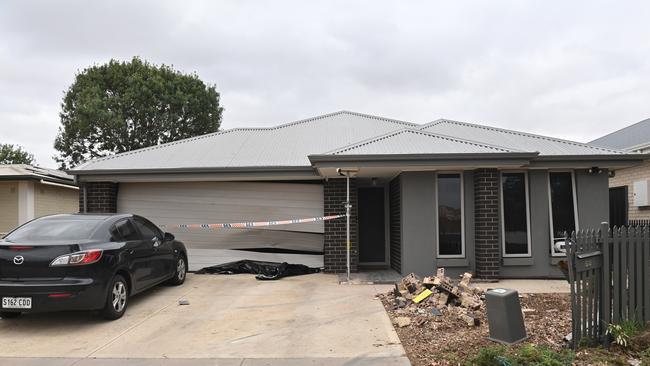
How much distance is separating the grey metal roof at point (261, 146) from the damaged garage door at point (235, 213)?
0.63 meters

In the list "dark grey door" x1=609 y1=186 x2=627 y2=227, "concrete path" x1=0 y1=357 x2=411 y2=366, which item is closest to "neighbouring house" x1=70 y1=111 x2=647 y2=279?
"concrete path" x1=0 y1=357 x2=411 y2=366

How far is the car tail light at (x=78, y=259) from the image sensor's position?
6.14 m

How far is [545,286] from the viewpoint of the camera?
29.1 ft

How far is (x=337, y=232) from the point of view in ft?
34.9

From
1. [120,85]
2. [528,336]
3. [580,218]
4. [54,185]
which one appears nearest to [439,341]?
[528,336]

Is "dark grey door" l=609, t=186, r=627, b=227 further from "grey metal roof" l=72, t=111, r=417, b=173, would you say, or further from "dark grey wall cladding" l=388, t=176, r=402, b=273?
"dark grey wall cladding" l=388, t=176, r=402, b=273

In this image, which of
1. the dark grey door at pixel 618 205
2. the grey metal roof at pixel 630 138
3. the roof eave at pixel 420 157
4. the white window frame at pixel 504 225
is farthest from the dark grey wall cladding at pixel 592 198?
the dark grey door at pixel 618 205

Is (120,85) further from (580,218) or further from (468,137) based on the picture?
(580,218)

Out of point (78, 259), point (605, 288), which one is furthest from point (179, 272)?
point (605, 288)

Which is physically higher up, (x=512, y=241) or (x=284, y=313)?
(x=512, y=241)

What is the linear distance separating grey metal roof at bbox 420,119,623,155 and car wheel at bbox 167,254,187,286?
6.22 metres

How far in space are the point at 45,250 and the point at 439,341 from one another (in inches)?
199

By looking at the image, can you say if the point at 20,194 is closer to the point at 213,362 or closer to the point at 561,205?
the point at 213,362

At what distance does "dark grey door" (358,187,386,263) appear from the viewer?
12.2 metres
